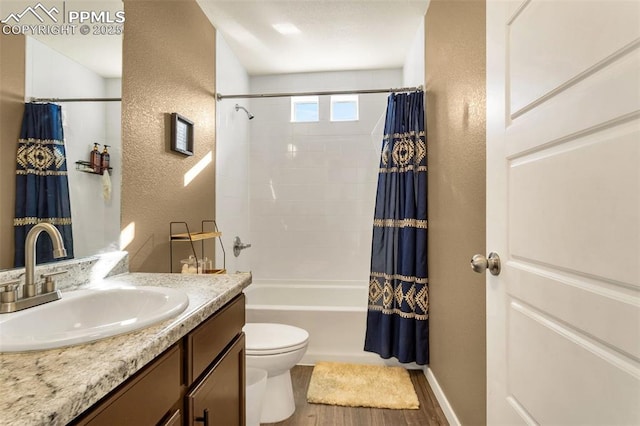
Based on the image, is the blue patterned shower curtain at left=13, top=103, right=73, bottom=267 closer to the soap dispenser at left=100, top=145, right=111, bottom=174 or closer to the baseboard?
the soap dispenser at left=100, top=145, right=111, bottom=174

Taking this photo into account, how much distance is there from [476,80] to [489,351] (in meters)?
1.07

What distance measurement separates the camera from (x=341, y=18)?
233 centimetres

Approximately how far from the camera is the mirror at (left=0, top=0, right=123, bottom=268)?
1.04 metres

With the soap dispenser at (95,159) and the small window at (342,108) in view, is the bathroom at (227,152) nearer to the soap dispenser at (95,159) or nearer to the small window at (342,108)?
the soap dispenser at (95,159)

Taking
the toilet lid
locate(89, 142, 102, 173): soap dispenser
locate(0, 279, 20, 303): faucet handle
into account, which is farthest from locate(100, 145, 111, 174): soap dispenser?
the toilet lid

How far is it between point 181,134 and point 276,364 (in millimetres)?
1399

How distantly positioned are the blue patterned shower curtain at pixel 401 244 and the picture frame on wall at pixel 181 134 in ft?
4.25

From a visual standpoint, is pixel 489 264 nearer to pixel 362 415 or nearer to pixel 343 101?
pixel 362 415

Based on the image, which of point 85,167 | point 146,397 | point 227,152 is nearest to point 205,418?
point 146,397

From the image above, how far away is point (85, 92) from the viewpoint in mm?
1232

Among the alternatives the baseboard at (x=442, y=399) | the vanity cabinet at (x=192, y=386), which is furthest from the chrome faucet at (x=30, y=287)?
the baseboard at (x=442, y=399)

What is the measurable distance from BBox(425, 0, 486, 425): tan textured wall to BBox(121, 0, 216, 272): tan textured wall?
151 cm

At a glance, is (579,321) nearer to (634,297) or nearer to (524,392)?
(634,297)

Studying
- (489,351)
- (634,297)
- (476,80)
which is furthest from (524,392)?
(476,80)
